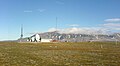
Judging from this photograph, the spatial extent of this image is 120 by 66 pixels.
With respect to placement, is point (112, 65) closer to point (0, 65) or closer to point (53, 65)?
point (53, 65)

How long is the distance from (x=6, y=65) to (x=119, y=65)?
58.8 feet

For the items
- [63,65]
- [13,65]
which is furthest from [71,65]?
[13,65]

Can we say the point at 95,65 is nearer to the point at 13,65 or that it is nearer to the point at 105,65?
the point at 105,65

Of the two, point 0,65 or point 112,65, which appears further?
point 112,65

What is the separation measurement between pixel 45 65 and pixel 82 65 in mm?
5998

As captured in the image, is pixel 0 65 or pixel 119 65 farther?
pixel 119 65

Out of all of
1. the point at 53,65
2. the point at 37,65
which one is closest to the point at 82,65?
the point at 53,65

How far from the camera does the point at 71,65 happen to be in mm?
39062

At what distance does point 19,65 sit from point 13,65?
93 centimetres

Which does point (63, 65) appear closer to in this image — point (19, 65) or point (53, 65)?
point (53, 65)

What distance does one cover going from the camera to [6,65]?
3725 centimetres

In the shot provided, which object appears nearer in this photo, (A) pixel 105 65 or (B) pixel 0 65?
(B) pixel 0 65

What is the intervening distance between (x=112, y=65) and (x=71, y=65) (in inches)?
264

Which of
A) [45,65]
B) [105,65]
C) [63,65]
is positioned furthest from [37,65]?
[105,65]
